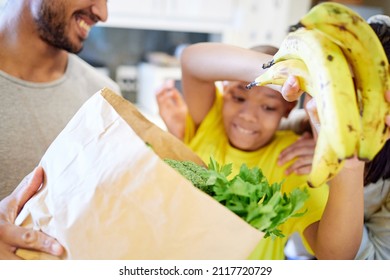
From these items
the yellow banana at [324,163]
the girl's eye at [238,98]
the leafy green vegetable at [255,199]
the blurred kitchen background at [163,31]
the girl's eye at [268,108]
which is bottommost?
the blurred kitchen background at [163,31]

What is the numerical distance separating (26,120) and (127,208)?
1.40ft

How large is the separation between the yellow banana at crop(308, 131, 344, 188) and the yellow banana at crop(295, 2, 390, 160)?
4 cm

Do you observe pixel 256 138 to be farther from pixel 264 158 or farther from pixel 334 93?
pixel 334 93

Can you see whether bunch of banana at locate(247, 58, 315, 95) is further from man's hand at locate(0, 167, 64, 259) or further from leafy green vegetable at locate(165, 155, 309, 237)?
man's hand at locate(0, 167, 64, 259)

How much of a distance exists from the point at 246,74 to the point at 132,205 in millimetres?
380

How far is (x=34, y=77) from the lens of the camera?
2.86 feet

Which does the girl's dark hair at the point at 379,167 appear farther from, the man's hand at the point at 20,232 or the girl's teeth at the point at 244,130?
the man's hand at the point at 20,232

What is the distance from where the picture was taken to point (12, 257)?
1.87 feet

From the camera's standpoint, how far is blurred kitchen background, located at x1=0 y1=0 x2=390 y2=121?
2619 mm

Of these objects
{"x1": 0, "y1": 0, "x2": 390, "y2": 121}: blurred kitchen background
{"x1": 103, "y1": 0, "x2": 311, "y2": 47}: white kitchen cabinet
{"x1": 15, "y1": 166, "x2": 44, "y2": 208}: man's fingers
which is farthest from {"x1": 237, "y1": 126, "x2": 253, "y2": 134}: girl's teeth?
{"x1": 103, "y1": 0, "x2": 311, "y2": 47}: white kitchen cabinet

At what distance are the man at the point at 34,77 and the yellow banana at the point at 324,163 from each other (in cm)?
57

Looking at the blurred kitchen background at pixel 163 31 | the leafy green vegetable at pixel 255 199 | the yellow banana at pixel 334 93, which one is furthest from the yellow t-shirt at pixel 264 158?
the blurred kitchen background at pixel 163 31

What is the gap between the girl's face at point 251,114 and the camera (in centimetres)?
95

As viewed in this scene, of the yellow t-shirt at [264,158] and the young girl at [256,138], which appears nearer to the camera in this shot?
the young girl at [256,138]
